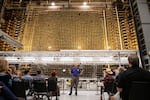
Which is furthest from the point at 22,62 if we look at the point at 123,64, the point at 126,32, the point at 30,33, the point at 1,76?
the point at 1,76

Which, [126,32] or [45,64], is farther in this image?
[126,32]

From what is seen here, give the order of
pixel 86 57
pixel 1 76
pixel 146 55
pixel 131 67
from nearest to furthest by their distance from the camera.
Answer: pixel 1 76, pixel 131 67, pixel 146 55, pixel 86 57

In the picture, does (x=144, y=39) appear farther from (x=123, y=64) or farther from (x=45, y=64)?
(x=45, y=64)

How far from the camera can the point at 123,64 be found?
10023mm

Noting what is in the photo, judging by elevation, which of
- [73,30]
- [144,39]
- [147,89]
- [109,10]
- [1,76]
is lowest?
[147,89]

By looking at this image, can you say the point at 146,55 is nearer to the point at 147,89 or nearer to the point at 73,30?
the point at 73,30

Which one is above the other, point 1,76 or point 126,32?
point 126,32

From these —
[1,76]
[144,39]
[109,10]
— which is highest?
[109,10]

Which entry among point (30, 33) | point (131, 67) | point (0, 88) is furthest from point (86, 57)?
point (0, 88)

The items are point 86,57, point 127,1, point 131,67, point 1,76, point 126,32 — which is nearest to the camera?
point 1,76

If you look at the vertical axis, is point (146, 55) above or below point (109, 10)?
below

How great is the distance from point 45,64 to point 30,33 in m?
1.96

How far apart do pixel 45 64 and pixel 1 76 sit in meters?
7.82

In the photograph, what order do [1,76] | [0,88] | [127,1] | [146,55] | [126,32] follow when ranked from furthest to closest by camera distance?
[127,1]
[126,32]
[146,55]
[1,76]
[0,88]
